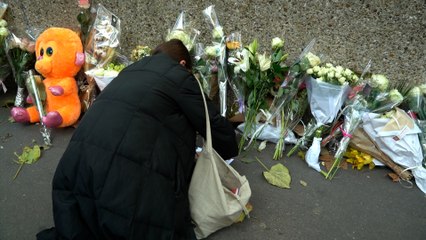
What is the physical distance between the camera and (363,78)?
2980 mm

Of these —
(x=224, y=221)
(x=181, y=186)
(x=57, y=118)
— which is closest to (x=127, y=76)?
(x=181, y=186)

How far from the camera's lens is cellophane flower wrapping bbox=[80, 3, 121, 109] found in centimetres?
333

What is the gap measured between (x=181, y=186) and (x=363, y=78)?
2.06m

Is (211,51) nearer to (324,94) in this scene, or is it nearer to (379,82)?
(324,94)

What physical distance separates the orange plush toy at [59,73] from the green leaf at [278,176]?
7.18 feet

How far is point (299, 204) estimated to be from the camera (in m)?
2.63

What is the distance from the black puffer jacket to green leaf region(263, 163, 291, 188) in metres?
1.05

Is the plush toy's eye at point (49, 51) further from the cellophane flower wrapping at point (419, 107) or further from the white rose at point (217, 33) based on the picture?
the cellophane flower wrapping at point (419, 107)

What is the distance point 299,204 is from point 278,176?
341 mm

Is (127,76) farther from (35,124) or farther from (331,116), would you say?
(35,124)

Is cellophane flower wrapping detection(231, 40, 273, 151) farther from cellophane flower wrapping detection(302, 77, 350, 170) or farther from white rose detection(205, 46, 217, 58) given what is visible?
cellophane flower wrapping detection(302, 77, 350, 170)

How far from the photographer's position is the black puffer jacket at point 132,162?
1.80m

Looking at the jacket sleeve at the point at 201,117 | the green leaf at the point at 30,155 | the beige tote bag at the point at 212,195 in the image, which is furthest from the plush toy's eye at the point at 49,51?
the beige tote bag at the point at 212,195

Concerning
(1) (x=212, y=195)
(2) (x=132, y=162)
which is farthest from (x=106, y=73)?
(1) (x=212, y=195)
